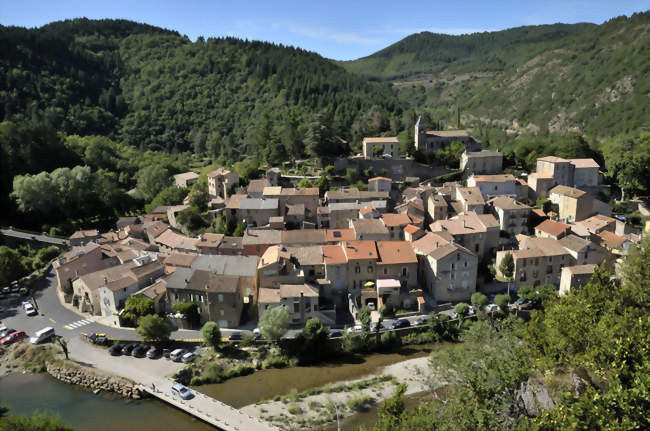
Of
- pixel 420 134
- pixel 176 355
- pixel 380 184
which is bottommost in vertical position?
pixel 176 355

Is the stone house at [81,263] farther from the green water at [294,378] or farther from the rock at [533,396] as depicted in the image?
the rock at [533,396]

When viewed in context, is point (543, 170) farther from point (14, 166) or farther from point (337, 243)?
point (14, 166)

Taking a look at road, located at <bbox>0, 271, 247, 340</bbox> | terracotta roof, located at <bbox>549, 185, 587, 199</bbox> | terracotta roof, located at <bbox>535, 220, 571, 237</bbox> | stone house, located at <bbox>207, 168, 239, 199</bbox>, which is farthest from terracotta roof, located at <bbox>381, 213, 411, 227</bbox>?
stone house, located at <bbox>207, 168, 239, 199</bbox>

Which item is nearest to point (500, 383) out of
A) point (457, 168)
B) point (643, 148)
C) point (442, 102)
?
point (457, 168)

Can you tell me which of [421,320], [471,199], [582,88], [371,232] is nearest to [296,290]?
[371,232]

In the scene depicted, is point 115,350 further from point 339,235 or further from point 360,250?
point 339,235
